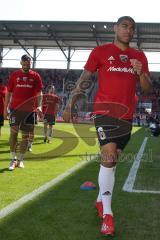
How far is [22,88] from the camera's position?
9156 mm

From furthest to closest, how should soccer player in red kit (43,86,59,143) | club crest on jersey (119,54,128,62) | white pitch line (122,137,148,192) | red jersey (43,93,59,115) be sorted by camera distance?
red jersey (43,93,59,115) → soccer player in red kit (43,86,59,143) → white pitch line (122,137,148,192) → club crest on jersey (119,54,128,62)

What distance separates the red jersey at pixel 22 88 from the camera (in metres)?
9.12

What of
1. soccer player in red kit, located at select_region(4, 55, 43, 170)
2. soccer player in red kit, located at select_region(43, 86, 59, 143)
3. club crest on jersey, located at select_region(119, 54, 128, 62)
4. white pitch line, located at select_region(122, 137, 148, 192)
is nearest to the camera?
club crest on jersey, located at select_region(119, 54, 128, 62)

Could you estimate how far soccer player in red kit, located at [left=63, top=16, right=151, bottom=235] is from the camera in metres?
4.89

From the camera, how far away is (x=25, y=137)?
9.14m

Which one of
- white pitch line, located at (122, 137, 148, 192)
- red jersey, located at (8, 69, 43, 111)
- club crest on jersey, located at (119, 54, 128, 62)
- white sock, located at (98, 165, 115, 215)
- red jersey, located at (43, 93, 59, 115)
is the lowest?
white pitch line, located at (122, 137, 148, 192)

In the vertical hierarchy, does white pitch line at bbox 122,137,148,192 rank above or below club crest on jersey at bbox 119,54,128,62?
below

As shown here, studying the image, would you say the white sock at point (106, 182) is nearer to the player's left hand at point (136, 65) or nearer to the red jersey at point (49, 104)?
the player's left hand at point (136, 65)

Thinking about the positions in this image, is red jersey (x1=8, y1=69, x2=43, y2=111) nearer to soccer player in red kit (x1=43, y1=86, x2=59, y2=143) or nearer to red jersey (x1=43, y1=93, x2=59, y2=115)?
soccer player in red kit (x1=43, y1=86, x2=59, y2=143)

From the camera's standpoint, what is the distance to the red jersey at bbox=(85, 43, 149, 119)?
4957 mm

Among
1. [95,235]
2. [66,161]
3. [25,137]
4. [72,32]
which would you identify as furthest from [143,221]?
[72,32]

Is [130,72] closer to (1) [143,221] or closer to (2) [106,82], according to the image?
(2) [106,82]

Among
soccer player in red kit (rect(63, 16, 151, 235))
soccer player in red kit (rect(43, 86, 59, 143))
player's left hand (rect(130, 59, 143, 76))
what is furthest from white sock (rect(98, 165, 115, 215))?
soccer player in red kit (rect(43, 86, 59, 143))

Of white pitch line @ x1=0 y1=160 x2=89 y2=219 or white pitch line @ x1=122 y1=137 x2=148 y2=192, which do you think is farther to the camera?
white pitch line @ x1=122 y1=137 x2=148 y2=192
